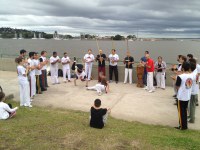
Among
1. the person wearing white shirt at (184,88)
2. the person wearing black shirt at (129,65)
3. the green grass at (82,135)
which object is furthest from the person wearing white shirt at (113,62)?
the person wearing white shirt at (184,88)

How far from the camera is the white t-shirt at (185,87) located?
6.51 m

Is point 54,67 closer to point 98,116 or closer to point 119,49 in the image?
point 98,116

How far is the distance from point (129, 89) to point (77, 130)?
20.9 ft

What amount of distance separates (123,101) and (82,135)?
443 cm

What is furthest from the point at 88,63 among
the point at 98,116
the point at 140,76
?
the point at 98,116

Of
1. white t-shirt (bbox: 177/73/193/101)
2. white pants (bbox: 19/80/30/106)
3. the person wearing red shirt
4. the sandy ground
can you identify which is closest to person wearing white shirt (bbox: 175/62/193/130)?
white t-shirt (bbox: 177/73/193/101)

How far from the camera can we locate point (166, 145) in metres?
5.36

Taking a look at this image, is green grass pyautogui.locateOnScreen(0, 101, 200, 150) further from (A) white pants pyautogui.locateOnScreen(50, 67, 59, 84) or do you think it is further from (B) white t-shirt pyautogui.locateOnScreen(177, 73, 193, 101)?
(A) white pants pyautogui.locateOnScreen(50, 67, 59, 84)

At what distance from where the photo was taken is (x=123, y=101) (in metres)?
9.85

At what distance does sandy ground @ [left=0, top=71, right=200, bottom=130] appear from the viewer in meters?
8.09

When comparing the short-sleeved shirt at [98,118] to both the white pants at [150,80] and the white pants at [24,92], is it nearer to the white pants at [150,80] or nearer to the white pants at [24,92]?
the white pants at [24,92]

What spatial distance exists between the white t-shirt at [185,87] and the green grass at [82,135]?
0.91m

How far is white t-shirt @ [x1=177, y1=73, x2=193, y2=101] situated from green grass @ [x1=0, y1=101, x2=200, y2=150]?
0.91 metres

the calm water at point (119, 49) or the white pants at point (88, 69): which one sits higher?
the calm water at point (119, 49)
